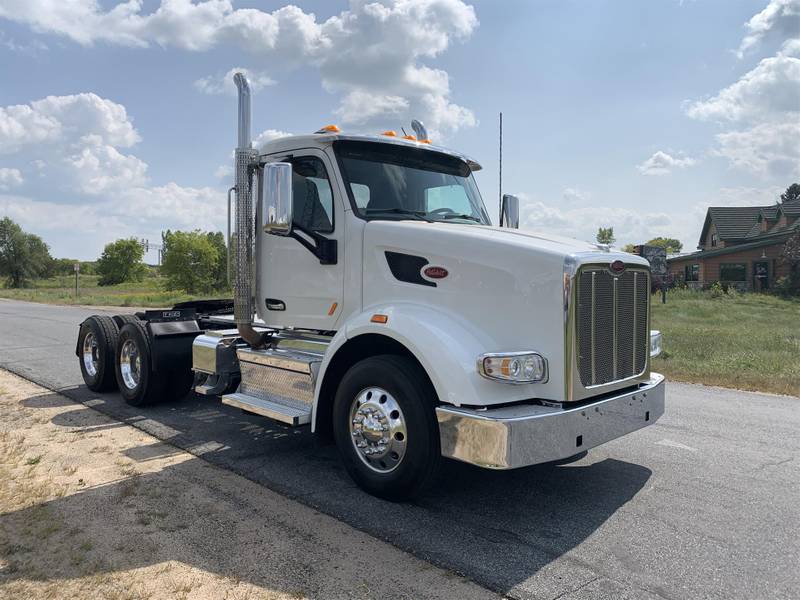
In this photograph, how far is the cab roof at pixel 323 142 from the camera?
4.88m

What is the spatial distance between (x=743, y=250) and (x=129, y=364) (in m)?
38.4

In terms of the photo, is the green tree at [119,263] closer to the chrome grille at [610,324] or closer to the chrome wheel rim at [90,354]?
the chrome wheel rim at [90,354]

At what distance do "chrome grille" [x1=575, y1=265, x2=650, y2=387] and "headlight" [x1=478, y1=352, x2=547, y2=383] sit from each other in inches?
13.6

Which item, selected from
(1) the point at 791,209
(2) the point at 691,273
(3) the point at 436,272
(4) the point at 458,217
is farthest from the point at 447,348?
(1) the point at 791,209

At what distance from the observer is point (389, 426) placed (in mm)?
4094

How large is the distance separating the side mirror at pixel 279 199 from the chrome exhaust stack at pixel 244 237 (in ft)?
3.25

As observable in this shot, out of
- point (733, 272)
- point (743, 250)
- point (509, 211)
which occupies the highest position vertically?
point (743, 250)

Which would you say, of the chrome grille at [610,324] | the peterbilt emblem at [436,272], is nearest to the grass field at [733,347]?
the chrome grille at [610,324]

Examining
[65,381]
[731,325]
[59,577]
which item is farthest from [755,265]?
[59,577]

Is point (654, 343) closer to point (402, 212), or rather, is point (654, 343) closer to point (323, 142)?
point (402, 212)

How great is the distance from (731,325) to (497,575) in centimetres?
1680

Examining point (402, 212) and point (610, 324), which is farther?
point (402, 212)

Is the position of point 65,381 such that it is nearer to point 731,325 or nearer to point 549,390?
point 549,390

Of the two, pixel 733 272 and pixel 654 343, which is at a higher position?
pixel 733 272
